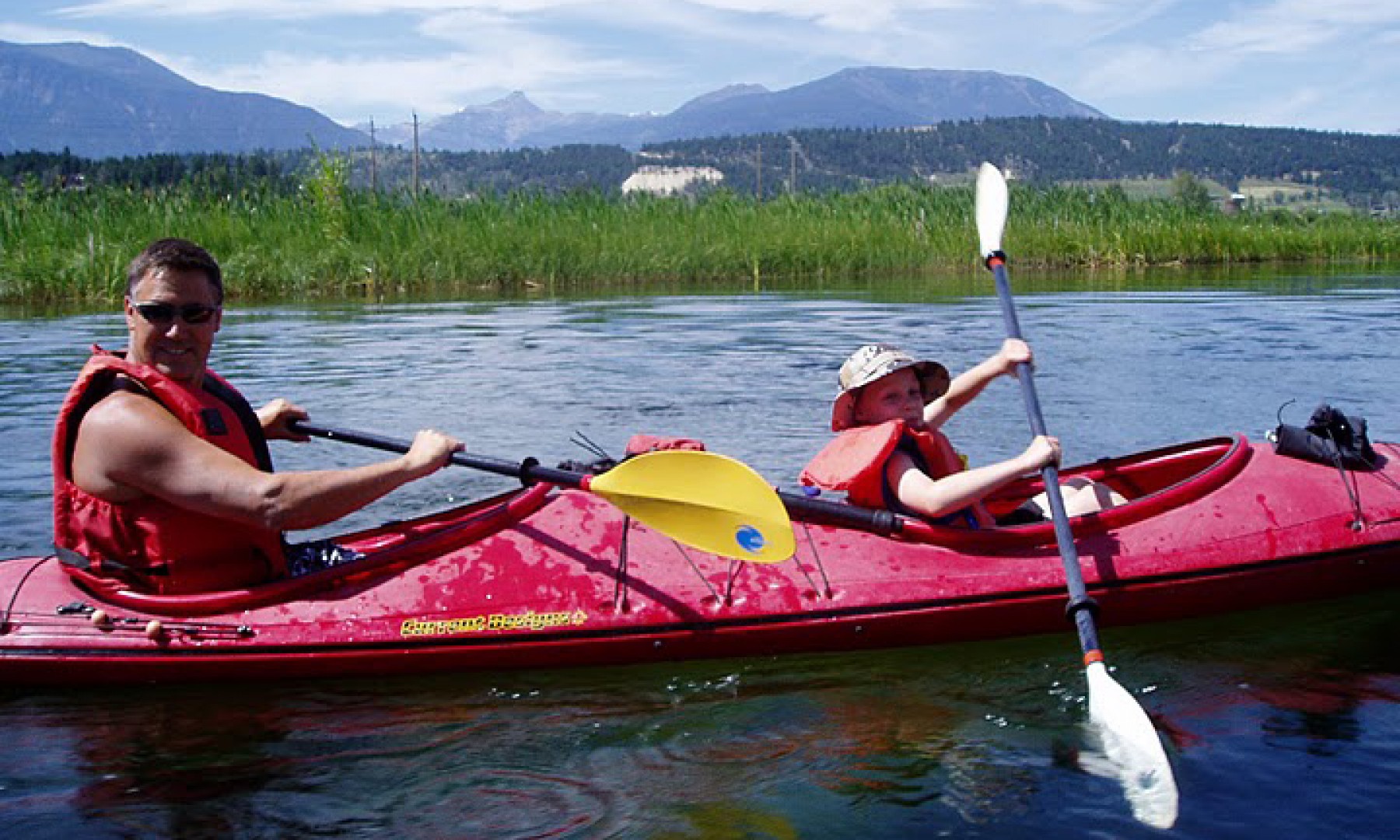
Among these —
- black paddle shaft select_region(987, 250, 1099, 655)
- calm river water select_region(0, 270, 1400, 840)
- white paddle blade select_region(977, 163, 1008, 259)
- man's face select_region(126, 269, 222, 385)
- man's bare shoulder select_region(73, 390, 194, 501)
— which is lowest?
calm river water select_region(0, 270, 1400, 840)

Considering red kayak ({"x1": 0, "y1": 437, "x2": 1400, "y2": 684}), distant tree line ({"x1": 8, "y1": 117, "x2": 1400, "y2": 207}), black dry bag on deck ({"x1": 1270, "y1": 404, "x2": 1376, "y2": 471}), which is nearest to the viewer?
red kayak ({"x1": 0, "y1": 437, "x2": 1400, "y2": 684})

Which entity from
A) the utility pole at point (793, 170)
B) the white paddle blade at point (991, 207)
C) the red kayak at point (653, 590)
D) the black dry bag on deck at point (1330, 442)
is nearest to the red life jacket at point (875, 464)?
the red kayak at point (653, 590)

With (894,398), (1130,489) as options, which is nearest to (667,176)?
(1130,489)

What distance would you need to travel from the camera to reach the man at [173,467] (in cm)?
373

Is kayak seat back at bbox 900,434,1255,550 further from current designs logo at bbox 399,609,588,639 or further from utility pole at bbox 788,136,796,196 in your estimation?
utility pole at bbox 788,136,796,196

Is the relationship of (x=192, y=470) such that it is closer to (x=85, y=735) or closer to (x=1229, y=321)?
(x=85, y=735)

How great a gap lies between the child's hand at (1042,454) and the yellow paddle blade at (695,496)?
72 centimetres

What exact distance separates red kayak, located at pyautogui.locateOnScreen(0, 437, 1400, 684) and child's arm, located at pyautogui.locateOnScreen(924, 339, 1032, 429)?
21.5 inches

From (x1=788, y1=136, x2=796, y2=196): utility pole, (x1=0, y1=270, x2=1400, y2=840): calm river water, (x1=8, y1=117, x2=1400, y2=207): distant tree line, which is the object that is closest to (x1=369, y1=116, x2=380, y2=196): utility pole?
(x1=788, y1=136, x2=796, y2=196): utility pole

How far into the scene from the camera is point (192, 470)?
372 cm

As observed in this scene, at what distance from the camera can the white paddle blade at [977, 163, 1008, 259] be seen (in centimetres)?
621

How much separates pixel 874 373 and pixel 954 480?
1.32 ft

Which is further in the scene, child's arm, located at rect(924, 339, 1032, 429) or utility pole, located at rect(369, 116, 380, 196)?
utility pole, located at rect(369, 116, 380, 196)

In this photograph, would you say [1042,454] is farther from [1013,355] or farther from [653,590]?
[653,590]
